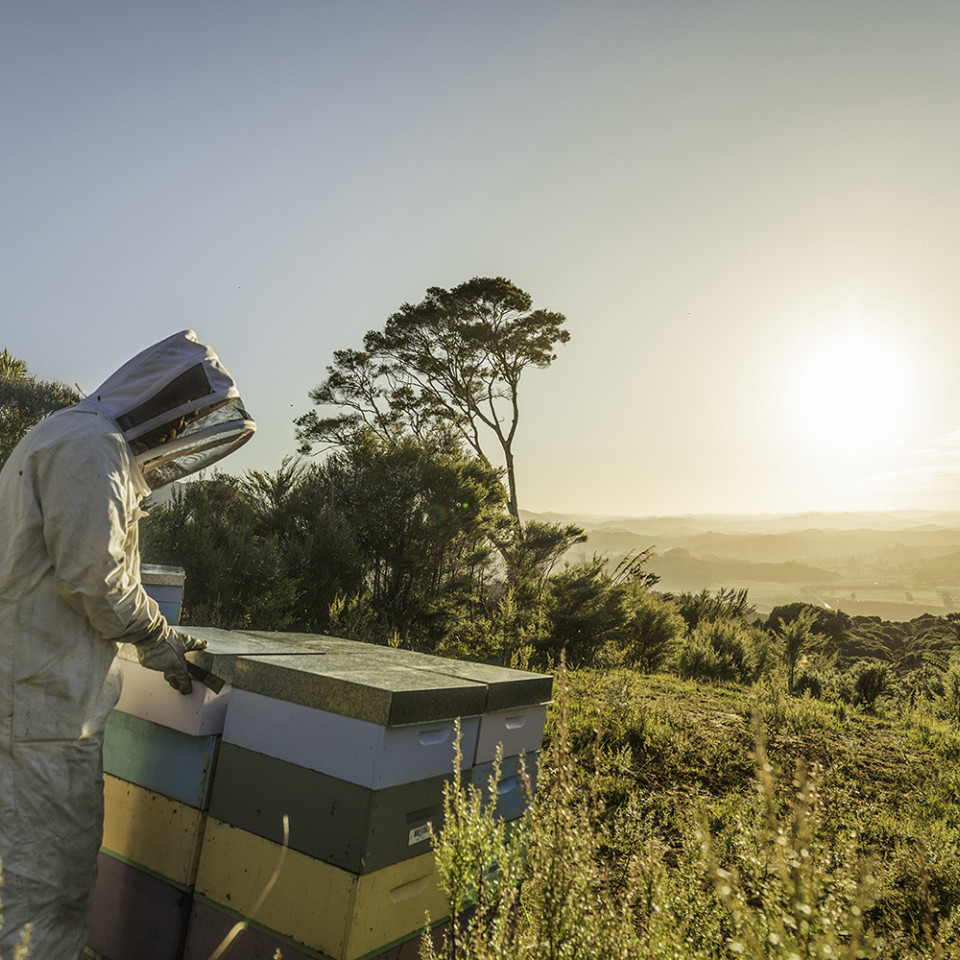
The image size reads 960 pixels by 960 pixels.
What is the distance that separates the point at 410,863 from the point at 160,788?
3.03 ft

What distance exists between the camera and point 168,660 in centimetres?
227

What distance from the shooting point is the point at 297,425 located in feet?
78.7

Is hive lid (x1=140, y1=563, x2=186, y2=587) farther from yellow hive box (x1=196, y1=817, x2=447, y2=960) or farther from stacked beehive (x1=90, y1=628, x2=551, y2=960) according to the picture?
yellow hive box (x1=196, y1=817, x2=447, y2=960)

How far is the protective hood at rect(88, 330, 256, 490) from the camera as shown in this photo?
236 centimetres

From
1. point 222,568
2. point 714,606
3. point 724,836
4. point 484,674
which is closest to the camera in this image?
point 484,674

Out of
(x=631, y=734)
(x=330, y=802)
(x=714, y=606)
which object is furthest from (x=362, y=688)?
(x=714, y=606)

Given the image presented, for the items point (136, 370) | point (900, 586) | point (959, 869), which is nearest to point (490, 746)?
point (136, 370)

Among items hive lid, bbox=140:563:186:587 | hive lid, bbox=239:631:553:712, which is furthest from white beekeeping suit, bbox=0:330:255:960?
hive lid, bbox=140:563:186:587

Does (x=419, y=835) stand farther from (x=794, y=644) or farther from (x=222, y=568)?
(x=794, y=644)

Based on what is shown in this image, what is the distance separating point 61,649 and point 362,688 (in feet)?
3.22

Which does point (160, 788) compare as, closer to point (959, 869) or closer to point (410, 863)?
point (410, 863)

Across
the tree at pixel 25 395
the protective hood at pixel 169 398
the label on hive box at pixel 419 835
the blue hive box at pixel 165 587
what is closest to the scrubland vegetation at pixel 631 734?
the label on hive box at pixel 419 835

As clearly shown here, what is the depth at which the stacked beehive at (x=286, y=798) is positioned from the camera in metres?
1.94

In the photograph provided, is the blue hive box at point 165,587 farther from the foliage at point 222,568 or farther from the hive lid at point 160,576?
the foliage at point 222,568
